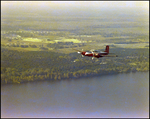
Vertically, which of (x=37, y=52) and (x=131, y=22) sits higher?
(x=131, y=22)

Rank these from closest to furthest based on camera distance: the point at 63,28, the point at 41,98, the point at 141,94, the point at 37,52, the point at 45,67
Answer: the point at 41,98 → the point at 141,94 → the point at 45,67 → the point at 37,52 → the point at 63,28

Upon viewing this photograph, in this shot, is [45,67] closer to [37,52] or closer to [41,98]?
[37,52]

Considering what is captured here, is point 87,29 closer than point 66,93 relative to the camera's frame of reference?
No


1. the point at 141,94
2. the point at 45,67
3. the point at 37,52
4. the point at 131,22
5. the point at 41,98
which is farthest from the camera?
the point at 131,22

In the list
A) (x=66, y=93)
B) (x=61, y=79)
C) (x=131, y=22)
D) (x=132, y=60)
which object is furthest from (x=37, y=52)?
(x=131, y=22)

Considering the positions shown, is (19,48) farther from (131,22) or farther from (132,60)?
(131,22)

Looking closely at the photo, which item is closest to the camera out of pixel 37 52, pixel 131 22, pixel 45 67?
pixel 45 67

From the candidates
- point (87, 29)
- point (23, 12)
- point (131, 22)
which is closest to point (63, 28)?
point (87, 29)

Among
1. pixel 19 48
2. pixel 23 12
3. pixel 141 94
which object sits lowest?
pixel 141 94

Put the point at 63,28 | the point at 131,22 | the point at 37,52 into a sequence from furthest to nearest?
the point at 131,22
the point at 63,28
the point at 37,52
